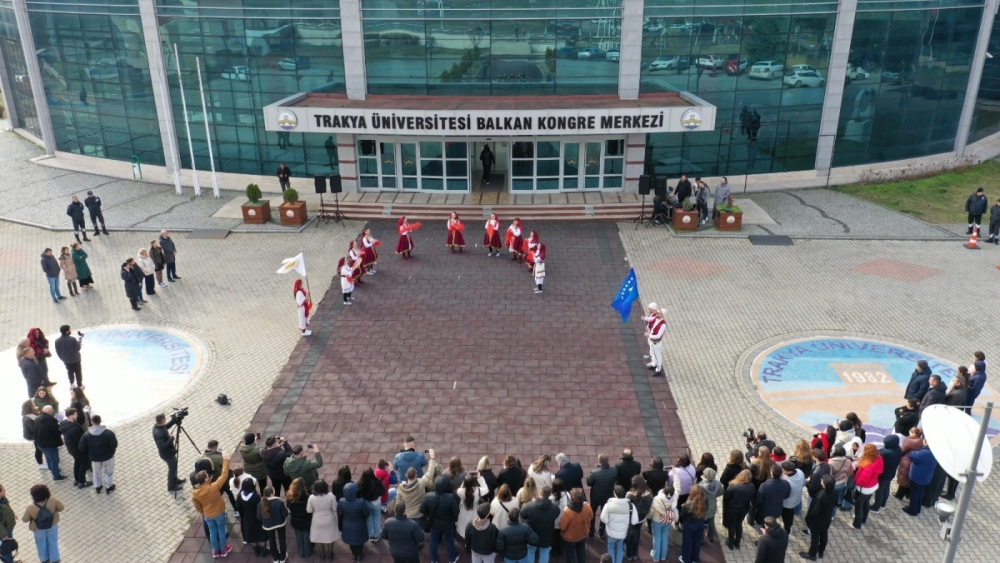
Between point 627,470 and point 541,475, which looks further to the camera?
point 627,470

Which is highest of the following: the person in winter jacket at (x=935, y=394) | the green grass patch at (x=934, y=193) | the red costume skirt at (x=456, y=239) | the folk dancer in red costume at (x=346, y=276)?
the person in winter jacket at (x=935, y=394)

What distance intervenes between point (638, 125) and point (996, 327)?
1215cm

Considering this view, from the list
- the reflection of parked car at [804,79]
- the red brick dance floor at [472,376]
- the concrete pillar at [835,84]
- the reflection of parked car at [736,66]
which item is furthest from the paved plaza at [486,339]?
the reflection of parked car at [736,66]

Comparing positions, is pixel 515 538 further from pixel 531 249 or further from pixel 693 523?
pixel 531 249

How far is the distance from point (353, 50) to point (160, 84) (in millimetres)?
7890

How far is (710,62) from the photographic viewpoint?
96.4ft

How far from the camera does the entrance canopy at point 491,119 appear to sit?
85.3 feet

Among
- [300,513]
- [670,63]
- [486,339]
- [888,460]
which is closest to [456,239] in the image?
[486,339]

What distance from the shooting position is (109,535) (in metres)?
12.3

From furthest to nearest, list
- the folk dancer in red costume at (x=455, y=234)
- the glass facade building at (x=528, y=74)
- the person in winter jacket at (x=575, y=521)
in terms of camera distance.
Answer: the glass facade building at (x=528, y=74) < the folk dancer in red costume at (x=455, y=234) < the person in winter jacket at (x=575, y=521)

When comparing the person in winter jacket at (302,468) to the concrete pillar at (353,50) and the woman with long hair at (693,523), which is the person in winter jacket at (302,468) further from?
the concrete pillar at (353,50)

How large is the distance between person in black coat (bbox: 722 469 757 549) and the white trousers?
976cm

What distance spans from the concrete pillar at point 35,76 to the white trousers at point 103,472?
91.2 feet

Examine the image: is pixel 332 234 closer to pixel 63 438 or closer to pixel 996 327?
pixel 63 438
